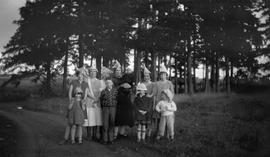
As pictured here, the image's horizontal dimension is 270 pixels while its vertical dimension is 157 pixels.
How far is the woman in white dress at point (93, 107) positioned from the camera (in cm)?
1030

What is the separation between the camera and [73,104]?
986cm

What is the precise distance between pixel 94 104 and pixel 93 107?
0.10 meters

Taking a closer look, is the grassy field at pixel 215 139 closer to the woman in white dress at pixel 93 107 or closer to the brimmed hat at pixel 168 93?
the woman in white dress at pixel 93 107

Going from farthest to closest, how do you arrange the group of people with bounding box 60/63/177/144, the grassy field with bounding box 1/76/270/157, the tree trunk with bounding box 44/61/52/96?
the tree trunk with bounding box 44/61/52/96 → the group of people with bounding box 60/63/177/144 → the grassy field with bounding box 1/76/270/157

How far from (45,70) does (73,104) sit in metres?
23.2

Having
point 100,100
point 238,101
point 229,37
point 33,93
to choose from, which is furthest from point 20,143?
point 33,93

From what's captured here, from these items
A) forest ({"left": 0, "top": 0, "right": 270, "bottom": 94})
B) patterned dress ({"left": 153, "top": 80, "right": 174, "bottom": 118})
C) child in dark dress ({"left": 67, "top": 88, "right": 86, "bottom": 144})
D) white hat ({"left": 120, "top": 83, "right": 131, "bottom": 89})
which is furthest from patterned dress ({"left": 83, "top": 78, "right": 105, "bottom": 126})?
forest ({"left": 0, "top": 0, "right": 270, "bottom": 94})

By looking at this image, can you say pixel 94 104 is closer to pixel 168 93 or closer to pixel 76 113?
pixel 76 113

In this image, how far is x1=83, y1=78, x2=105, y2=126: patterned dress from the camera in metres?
10.3

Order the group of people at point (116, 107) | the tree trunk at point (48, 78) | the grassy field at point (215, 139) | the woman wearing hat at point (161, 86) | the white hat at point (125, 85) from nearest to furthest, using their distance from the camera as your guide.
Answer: the grassy field at point (215, 139), the group of people at point (116, 107), the white hat at point (125, 85), the woman wearing hat at point (161, 86), the tree trunk at point (48, 78)

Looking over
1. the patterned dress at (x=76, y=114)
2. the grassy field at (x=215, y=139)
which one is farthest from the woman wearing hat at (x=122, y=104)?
the patterned dress at (x=76, y=114)

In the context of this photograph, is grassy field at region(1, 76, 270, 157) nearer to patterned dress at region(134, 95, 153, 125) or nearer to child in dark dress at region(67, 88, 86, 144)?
patterned dress at region(134, 95, 153, 125)

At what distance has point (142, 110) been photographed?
10.2 meters

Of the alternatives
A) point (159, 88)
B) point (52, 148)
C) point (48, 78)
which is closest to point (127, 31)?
point (48, 78)
